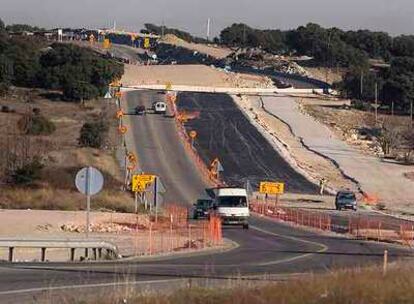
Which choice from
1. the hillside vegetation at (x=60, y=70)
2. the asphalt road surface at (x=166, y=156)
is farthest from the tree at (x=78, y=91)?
the asphalt road surface at (x=166, y=156)

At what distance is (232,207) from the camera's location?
54.8 meters

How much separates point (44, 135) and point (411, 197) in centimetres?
3671

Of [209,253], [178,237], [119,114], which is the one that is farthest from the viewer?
[119,114]

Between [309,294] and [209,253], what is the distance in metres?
20.9

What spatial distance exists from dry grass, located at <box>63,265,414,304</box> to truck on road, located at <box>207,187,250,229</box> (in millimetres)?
40861

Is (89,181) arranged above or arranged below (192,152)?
below

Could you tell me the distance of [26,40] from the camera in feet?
547

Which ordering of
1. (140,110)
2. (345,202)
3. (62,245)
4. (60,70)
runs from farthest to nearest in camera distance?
(60,70) < (140,110) < (345,202) < (62,245)

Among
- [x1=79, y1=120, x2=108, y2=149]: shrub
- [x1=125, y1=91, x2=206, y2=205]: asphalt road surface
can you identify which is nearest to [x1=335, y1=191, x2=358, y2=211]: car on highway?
[x1=125, y1=91, x2=206, y2=205]: asphalt road surface

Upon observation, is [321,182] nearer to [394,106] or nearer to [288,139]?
[288,139]

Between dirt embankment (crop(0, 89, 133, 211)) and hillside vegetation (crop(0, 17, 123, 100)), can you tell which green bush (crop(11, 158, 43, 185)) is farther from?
hillside vegetation (crop(0, 17, 123, 100))

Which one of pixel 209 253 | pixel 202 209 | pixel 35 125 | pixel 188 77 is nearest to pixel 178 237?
pixel 209 253

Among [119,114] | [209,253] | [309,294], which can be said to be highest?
[119,114]

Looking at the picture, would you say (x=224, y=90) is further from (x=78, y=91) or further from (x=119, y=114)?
(x=119, y=114)
